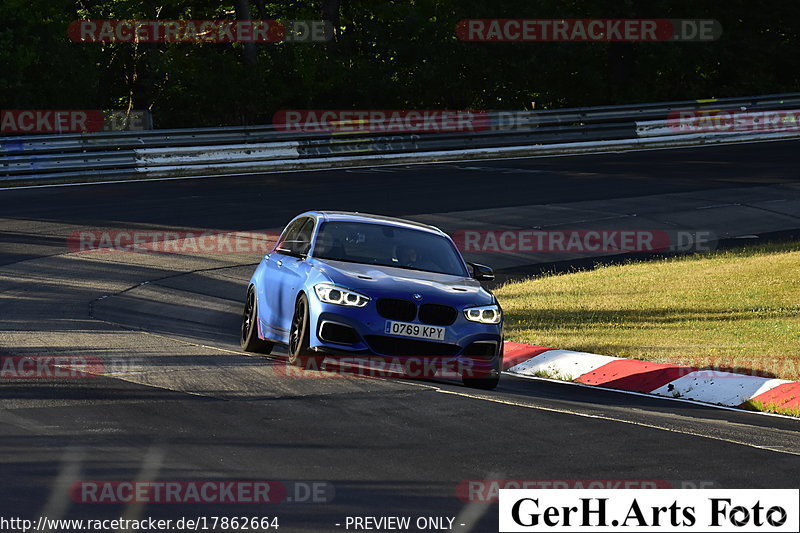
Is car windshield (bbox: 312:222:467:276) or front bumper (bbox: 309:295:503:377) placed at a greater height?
car windshield (bbox: 312:222:467:276)

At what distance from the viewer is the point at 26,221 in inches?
902

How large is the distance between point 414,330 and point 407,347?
0.55ft

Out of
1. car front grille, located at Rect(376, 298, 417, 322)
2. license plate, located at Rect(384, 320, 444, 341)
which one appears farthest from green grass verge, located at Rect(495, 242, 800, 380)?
car front grille, located at Rect(376, 298, 417, 322)

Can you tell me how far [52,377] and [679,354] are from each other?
668 cm

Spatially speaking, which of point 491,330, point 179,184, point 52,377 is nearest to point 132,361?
point 52,377

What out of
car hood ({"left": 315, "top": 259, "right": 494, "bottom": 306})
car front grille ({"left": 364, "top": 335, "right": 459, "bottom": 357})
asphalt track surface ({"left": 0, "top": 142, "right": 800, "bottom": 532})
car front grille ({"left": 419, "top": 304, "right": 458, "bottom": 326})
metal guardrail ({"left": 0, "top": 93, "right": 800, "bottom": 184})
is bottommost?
asphalt track surface ({"left": 0, "top": 142, "right": 800, "bottom": 532})

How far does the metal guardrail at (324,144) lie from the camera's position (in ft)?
94.3

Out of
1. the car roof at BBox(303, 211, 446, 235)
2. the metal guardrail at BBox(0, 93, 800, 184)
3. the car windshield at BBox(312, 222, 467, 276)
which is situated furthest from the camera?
the metal guardrail at BBox(0, 93, 800, 184)

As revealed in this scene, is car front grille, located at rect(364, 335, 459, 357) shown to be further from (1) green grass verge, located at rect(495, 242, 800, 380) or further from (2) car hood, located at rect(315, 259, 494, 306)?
(1) green grass verge, located at rect(495, 242, 800, 380)

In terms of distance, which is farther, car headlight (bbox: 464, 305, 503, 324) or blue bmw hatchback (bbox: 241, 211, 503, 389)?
car headlight (bbox: 464, 305, 503, 324)

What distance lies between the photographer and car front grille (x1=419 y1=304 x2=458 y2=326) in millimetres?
11367

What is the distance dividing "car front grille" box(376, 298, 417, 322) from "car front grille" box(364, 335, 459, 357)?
7.6 inches

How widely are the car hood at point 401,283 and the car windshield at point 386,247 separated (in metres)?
0.26

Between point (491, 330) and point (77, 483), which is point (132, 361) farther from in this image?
point (77, 483)
